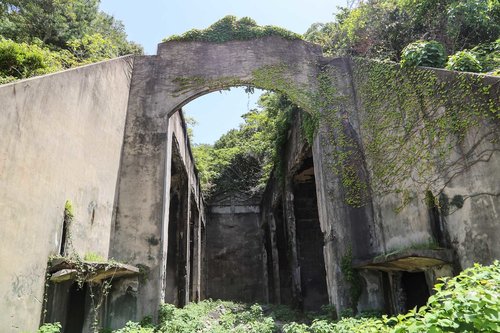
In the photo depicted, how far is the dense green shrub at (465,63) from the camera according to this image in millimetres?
7968

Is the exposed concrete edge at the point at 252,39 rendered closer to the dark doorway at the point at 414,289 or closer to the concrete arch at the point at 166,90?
the concrete arch at the point at 166,90

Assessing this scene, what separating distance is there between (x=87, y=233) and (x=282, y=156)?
9.64 metres

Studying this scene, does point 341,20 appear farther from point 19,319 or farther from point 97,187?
point 19,319

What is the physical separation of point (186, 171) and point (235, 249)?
9.25m

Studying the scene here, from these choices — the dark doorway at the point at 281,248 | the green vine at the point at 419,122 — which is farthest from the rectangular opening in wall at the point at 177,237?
the green vine at the point at 419,122

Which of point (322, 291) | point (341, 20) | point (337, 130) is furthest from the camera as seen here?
point (322, 291)

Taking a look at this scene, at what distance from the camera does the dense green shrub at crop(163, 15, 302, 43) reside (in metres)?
12.0

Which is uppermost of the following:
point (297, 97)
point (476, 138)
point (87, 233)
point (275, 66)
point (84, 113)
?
point (275, 66)

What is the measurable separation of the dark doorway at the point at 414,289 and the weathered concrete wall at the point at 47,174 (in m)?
7.09

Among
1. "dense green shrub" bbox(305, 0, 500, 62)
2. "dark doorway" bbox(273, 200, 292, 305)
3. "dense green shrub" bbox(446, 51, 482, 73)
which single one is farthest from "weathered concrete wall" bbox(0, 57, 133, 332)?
"dark doorway" bbox(273, 200, 292, 305)

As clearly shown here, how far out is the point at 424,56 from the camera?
897cm

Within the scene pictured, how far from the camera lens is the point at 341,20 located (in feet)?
54.1

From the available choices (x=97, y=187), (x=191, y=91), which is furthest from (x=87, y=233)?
(x=191, y=91)

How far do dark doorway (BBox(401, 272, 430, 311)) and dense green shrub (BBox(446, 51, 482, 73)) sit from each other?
4620 mm
